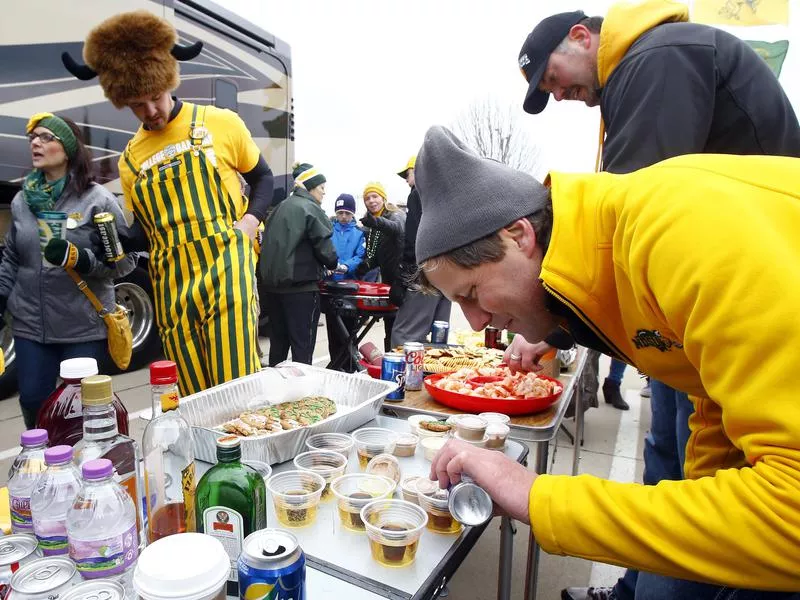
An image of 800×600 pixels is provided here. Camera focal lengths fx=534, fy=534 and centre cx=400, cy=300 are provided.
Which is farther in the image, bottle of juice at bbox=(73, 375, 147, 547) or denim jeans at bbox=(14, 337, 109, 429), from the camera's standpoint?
denim jeans at bbox=(14, 337, 109, 429)

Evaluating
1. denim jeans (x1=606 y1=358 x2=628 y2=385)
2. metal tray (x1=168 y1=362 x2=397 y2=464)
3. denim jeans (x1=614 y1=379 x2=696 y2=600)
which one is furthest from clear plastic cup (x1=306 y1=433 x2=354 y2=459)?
denim jeans (x1=606 y1=358 x2=628 y2=385)

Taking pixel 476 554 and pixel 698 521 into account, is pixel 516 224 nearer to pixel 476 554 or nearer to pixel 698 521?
pixel 698 521

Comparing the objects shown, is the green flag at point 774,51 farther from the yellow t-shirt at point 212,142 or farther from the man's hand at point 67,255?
the man's hand at point 67,255

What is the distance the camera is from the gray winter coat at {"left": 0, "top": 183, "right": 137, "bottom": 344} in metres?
2.79

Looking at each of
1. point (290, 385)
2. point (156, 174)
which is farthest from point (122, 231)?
point (290, 385)

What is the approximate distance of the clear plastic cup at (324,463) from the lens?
141cm

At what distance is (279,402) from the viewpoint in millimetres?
1984

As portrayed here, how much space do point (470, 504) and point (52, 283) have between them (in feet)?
8.71

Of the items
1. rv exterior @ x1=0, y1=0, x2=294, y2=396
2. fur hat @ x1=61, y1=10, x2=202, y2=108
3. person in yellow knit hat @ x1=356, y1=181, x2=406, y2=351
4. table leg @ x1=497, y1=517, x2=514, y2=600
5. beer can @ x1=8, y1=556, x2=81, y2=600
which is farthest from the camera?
person in yellow knit hat @ x1=356, y1=181, x2=406, y2=351

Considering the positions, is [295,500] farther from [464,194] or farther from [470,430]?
[464,194]

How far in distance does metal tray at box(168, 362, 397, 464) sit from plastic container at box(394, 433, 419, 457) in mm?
185

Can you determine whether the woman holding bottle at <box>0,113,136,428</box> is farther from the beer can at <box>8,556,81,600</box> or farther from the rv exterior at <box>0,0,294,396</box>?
the beer can at <box>8,556,81,600</box>

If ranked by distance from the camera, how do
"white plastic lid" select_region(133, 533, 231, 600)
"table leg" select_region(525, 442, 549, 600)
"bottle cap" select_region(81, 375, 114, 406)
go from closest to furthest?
"white plastic lid" select_region(133, 533, 231, 600) → "bottle cap" select_region(81, 375, 114, 406) → "table leg" select_region(525, 442, 549, 600)

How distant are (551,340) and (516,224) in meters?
0.58
